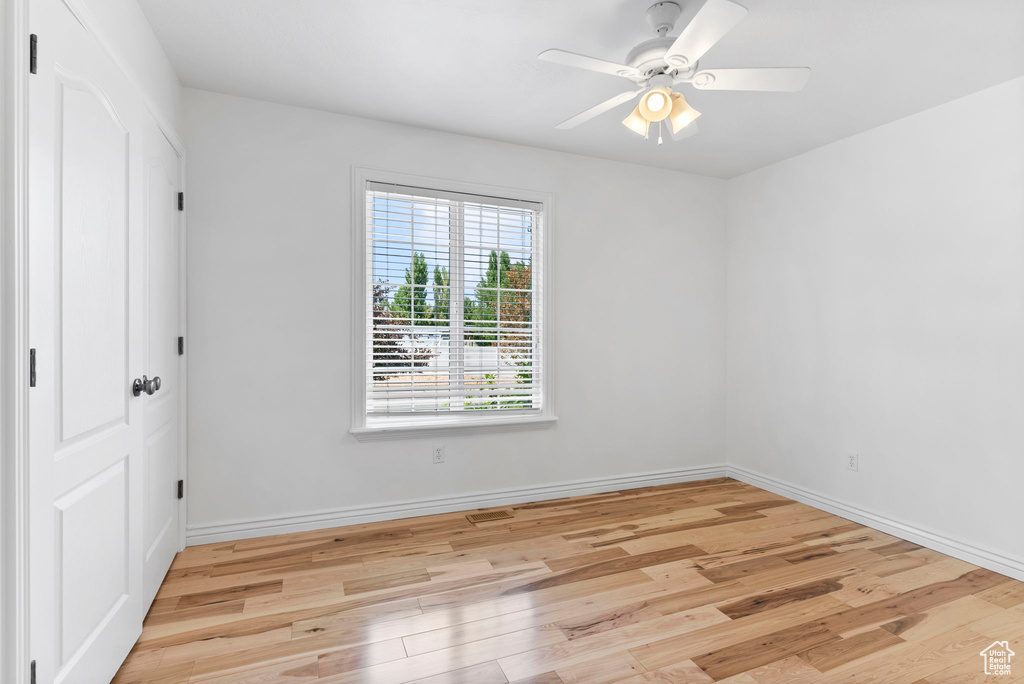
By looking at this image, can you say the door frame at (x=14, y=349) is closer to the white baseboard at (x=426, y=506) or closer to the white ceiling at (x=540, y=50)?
the white ceiling at (x=540, y=50)

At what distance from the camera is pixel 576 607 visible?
89.7 inches

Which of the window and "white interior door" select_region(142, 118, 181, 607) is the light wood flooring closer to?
"white interior door" select_region(142, 118, 181, 607)

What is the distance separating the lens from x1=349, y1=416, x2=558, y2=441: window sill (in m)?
3.26

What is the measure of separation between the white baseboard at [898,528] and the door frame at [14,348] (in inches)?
154

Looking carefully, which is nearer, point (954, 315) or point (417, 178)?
point (954, 315)

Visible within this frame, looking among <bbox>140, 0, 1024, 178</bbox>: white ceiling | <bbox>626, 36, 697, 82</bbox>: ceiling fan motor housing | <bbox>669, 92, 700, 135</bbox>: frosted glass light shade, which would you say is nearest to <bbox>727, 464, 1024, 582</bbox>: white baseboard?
<bbox>140, 0, 1024, 178</bbox>: white ceiling

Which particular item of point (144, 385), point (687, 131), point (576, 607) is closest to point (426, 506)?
point (576, 607)

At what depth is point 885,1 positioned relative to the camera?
6.75ft

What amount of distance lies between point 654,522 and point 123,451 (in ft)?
9.17

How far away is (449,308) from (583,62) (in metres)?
1.89

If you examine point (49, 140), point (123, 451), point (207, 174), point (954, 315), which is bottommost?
point (123, 451)

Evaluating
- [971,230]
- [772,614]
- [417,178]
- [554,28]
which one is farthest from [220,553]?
[971,230]

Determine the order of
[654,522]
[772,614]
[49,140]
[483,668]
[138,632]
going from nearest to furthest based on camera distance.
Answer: [49,140], [483,668], [138,632], [772,614], [654,522]

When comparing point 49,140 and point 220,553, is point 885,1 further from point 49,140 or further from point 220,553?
point 220,553
